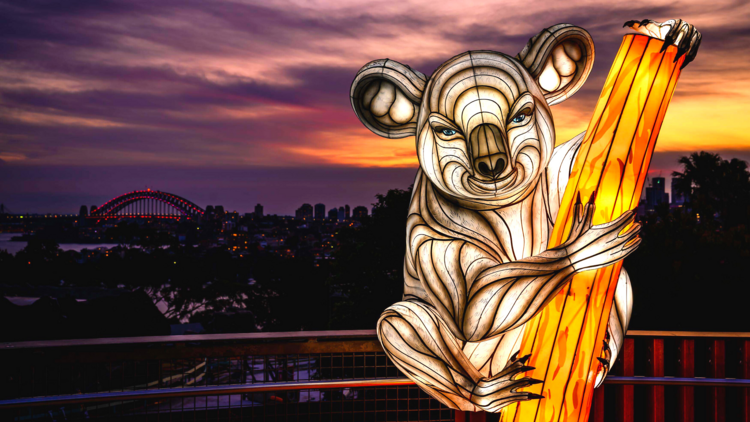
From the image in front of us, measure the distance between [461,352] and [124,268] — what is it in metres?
21.7

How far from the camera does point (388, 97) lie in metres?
2.22

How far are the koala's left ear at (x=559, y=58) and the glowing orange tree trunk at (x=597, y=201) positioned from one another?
5.2 inches

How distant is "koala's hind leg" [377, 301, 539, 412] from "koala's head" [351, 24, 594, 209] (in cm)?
49

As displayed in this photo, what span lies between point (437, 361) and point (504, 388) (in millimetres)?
261

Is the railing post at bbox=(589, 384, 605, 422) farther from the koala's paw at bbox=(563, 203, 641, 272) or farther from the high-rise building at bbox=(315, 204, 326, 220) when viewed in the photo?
the high-rise building at bbox=(315, 204, 326, 220)

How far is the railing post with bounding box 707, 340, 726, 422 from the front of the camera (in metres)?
2.93

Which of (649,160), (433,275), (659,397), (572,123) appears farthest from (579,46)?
(659,397)

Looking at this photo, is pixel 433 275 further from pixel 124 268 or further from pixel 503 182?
pixel 124 268

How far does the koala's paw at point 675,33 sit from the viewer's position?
1956mm

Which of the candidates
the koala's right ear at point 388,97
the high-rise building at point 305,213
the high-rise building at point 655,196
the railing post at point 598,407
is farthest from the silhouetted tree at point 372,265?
the high-rise building at point 305,213


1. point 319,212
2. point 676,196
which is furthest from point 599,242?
point 319,212

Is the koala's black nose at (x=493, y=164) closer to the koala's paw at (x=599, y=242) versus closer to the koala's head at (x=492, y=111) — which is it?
the koala's head at (x=492, y=111)

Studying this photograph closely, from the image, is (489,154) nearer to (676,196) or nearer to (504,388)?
(504,388)

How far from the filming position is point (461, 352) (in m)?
2.07
